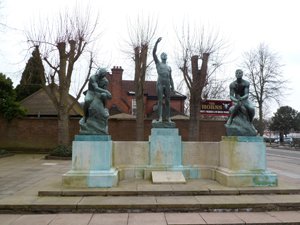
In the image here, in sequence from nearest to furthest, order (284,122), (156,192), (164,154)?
1. (156,192)
2. (164,154)
3. (284,122)

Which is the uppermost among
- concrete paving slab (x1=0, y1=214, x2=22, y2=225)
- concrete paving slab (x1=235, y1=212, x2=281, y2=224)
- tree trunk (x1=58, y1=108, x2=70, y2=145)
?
tree trunk (x1=58, y1=108, x2=70, y2=145)

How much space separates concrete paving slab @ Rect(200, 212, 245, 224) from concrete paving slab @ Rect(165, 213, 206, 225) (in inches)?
5.3

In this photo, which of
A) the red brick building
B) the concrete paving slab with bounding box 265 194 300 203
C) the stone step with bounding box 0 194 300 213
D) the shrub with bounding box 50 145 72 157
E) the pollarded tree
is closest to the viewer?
the stone step with bounding box 0 194 300 213

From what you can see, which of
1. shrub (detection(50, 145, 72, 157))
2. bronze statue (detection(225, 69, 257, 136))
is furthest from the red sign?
bronze statue (detection(225, 69, 257, 136))

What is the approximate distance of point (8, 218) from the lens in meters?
6.66

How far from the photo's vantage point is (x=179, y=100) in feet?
138

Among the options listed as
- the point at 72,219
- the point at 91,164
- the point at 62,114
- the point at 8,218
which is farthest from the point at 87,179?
the point at 62,114

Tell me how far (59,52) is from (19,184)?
1249cm

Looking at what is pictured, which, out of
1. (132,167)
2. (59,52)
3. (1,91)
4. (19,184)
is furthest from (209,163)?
(1,91)

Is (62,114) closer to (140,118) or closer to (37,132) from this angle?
(37,132)

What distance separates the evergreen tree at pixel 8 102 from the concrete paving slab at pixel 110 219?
1970 centimetres

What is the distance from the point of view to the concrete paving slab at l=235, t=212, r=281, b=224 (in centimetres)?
643

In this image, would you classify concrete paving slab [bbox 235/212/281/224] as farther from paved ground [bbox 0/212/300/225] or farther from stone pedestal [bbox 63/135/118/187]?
stone pedestal [bbox 63/135/118/187]

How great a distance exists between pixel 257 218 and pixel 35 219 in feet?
14.6
